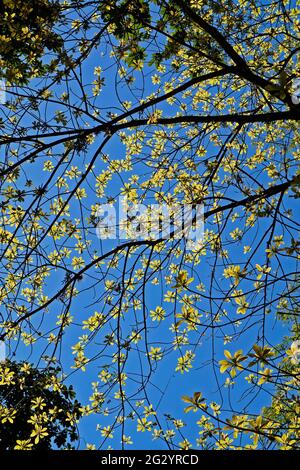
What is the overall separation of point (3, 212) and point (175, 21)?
8.98 feet

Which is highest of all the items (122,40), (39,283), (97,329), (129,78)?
(122,40)

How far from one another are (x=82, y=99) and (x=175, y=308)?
215cm

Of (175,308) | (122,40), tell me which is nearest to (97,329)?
(175,308)

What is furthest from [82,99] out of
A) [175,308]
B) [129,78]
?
[175,308]

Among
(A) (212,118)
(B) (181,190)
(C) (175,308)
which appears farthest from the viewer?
(B) (181,190)

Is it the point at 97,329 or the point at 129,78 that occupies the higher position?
the point at 129,78

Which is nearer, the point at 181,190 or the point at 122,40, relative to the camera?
the point at 122,40

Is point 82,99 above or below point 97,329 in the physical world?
above

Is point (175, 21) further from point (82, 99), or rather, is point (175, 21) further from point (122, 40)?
point (82, 99)

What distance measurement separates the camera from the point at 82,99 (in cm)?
388
